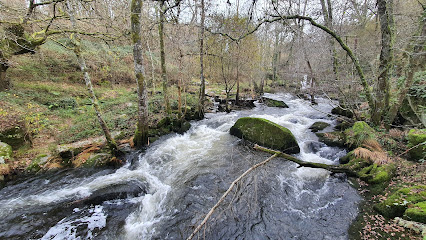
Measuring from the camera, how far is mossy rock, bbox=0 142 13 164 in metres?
6.10

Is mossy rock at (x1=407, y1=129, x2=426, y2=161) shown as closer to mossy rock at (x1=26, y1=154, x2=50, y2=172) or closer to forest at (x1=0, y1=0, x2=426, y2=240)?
forest at (x1=0, y1=0, x2=426, y2=240)

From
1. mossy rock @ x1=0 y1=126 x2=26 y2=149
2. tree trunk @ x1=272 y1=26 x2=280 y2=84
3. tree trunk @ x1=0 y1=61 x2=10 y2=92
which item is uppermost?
tree trunk @ x1=272 y1=26 x2=280 y2=84

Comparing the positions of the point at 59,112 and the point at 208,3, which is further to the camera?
the point at 208,3

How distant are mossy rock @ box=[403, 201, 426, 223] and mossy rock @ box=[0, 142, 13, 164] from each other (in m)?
11.4

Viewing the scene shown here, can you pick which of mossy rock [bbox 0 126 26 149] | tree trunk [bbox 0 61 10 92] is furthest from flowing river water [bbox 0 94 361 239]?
tree trunk [bbox 0 61 10 92]

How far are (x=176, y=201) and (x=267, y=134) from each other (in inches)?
206

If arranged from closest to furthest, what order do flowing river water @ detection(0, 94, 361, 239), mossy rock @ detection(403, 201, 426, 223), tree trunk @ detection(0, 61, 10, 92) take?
mossy rock @ detection(403, 201, 426, 223), flowing river water @ detection(0, 94, 361, 239), tree trunk @ detection(0, 61, 10, 92)

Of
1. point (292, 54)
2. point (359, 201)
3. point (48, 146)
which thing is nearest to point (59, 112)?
point (48, 146)

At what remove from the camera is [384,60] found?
7234 mm

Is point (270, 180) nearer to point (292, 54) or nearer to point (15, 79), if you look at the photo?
point (15, 79)

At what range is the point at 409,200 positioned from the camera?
13.4 feet

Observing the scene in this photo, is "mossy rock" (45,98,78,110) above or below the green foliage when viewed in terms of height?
above

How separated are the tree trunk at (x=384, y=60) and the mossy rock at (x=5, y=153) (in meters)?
14.4

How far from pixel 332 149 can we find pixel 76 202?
32.4 feet
